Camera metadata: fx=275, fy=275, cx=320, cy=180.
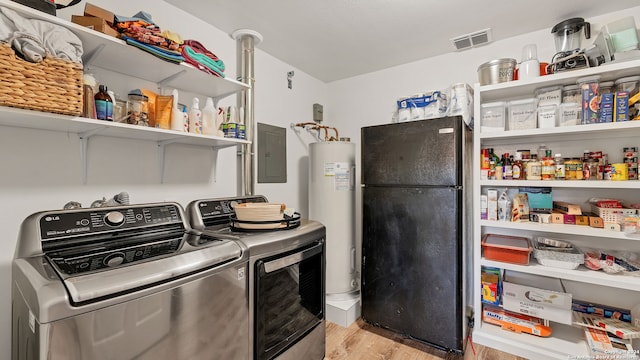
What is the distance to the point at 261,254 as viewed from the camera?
1232 mm

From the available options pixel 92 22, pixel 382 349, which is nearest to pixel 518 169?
pixel 382 349

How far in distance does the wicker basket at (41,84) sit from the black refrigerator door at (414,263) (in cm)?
179

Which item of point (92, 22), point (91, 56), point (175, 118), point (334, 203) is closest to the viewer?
point (92, 22)

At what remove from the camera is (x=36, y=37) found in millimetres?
957

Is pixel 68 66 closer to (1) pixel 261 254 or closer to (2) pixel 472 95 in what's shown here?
(1) pixel 261 254

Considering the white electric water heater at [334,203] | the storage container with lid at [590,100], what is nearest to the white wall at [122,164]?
the white electric water heater at [334,203]

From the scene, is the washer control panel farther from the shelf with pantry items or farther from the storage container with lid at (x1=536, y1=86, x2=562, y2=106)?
the storage container with lid at (x1=536, y1=86, x2=562, y2=106)

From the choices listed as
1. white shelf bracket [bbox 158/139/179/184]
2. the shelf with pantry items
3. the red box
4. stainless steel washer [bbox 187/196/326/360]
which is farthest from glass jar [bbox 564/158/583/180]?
white shelf bracket [bbox 158/139/179/184]

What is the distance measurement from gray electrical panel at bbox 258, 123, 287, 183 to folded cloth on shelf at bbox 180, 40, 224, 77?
76 cm

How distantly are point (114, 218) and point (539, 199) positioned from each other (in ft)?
8.35

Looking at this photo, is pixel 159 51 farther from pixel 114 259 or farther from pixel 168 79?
pixel 114 259

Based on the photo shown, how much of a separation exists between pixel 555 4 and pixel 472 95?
672 millimetres

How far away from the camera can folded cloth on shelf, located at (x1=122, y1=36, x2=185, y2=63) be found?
122cm

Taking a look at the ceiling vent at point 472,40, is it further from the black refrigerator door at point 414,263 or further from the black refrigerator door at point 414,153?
the black refrigerator door at point 414,263
